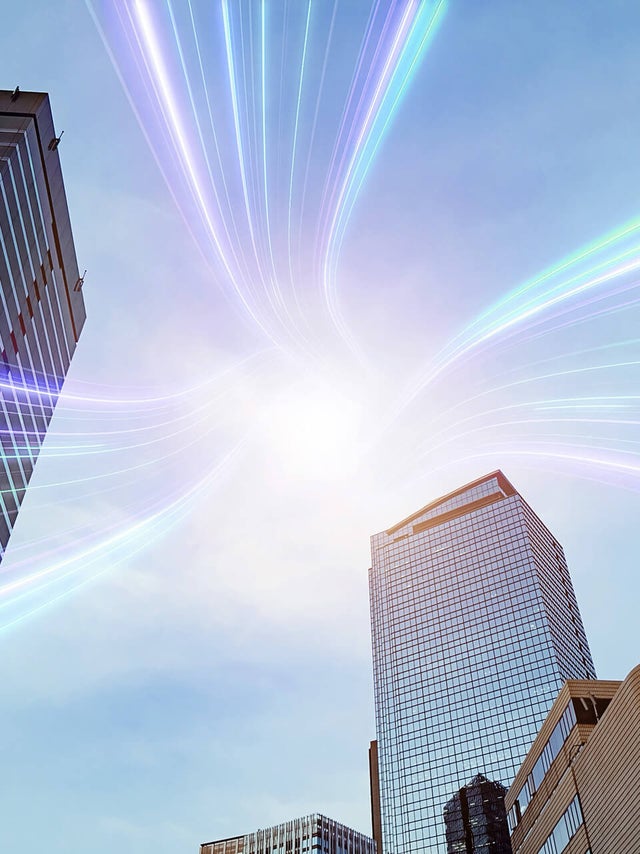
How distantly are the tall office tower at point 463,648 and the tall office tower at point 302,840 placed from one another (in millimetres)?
9117

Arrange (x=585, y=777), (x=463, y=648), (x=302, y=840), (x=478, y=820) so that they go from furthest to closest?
(x=463, y=648) → (x=478, y=820) → (x=302, y=840) → (x=585, y=777)

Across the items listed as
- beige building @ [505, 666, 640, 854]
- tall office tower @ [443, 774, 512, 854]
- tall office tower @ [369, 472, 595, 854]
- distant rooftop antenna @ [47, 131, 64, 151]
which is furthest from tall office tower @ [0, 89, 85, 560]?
tall office tower @ [369, 472, 595, 854]

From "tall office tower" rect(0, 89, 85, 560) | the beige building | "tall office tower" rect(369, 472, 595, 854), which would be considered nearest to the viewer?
the beige building

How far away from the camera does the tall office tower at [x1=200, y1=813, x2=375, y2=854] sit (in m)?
136

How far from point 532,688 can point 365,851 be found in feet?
153

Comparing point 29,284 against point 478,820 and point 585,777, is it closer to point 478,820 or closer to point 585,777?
point 585,777

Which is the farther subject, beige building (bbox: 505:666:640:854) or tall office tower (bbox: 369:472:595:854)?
tall office tower (bbox: 369:472:595:854)

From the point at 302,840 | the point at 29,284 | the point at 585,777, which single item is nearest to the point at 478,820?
the point at 302,840

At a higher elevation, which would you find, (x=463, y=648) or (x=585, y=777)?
(x=463, y=648)

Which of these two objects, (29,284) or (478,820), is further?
(478,820)

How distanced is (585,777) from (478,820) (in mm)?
109166

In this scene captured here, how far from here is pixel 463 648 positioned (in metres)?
166

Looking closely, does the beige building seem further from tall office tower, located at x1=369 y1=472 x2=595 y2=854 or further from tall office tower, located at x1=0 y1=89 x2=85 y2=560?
tall office tower, located at x1=369 y1=472 x2=595 y2=854

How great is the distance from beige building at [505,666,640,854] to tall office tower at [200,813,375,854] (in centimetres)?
8294
